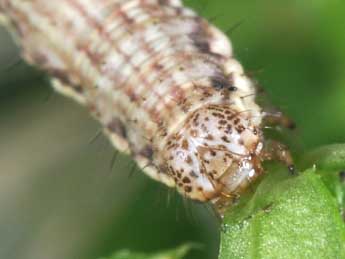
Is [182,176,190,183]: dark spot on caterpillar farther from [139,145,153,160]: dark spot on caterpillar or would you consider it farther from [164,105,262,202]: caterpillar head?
[139,145,153,160]: dark spot on caterpillar

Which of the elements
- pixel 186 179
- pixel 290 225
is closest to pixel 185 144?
pixel 186 179

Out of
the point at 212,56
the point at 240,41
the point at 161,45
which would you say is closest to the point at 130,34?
the point at 161,45

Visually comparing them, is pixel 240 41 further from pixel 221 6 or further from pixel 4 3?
pixel 4 3

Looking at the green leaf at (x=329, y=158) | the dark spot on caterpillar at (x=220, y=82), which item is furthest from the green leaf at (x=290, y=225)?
the dark spot on caterpillar at (x=220, y=82)

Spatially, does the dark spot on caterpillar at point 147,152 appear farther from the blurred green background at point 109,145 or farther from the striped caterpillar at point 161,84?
the blurred green background at point 109,145

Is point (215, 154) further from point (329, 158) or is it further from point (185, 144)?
point (329, 158)

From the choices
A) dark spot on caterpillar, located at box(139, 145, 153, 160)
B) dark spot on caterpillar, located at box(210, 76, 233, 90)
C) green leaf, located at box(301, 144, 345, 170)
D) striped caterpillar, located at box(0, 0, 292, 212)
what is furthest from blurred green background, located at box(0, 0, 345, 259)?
green leaf, located at box(301, 144, 345, 170)
